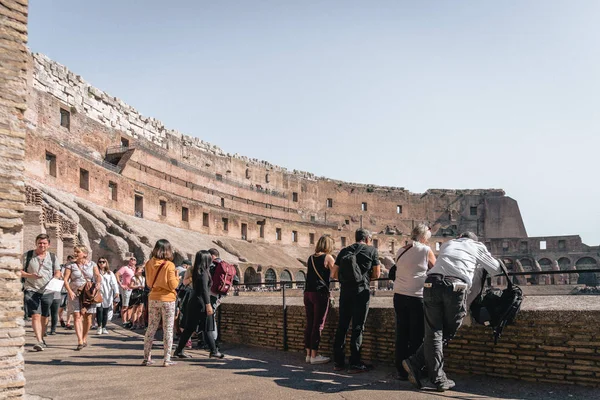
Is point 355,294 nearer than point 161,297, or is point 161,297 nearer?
point 355,294

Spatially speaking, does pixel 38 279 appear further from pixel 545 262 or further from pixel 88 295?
pixel 545 262

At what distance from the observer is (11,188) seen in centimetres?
476

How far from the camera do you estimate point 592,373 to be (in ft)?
15.3

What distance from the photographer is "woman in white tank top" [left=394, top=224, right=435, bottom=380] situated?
562 cm

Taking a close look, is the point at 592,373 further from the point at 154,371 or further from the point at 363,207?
the point at 363,207

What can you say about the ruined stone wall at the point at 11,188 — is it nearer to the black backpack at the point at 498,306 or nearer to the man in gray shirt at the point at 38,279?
the man in gray shirt at the point at 38,279

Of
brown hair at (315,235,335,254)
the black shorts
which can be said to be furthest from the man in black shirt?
the black shorts

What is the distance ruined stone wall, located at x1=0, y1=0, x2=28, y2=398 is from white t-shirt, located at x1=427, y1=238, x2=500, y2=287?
4.04 metres

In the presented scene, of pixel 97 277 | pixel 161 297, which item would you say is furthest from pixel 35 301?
pixel 161 297

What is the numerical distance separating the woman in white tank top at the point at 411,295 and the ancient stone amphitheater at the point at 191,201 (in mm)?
12637

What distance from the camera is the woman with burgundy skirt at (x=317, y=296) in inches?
262

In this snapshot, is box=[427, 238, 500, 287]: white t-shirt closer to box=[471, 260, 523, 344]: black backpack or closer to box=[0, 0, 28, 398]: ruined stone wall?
box=[471, 260, 523, 344]: black backpack

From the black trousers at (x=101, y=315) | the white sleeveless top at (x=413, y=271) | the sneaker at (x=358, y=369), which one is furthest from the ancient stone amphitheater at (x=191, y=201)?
the white sleeveless top at (x=413, y=271)

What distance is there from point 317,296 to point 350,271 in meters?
0.74
